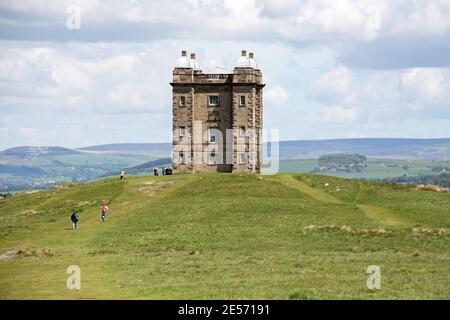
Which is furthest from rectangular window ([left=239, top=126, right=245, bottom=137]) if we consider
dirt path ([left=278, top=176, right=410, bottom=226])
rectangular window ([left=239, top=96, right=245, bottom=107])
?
dirt path ([left=278, top=176, right=410, bottom=226])

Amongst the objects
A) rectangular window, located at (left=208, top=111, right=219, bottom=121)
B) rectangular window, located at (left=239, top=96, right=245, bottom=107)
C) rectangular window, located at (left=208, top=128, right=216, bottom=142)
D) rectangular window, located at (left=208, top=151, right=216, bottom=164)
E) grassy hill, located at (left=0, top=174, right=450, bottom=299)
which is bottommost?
grassy hill, located at (left=0, top=174, right=450, bottom=299)

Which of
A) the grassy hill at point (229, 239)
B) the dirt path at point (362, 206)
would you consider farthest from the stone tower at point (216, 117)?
the dirt path at point (362, 206)

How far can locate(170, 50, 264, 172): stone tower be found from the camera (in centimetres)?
9588

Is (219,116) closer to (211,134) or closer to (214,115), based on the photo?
(214,115)

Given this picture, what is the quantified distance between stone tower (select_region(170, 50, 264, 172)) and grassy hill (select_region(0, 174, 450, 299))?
7.10 meters

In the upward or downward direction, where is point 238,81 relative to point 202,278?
upward

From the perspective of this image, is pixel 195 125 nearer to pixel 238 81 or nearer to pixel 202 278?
pixel 238 81

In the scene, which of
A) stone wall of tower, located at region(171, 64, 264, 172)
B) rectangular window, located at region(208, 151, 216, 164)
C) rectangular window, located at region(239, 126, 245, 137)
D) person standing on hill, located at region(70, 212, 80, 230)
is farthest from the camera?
rectangular window, located at region(208, 151, 216, 164)

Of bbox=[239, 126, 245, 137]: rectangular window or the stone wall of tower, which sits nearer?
the stone wall of tower

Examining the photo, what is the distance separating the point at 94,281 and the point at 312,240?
772 inches

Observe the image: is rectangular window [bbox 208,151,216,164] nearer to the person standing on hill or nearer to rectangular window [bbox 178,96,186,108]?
rectangular window [bbox 178,96,186,108]

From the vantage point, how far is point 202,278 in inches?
1778
